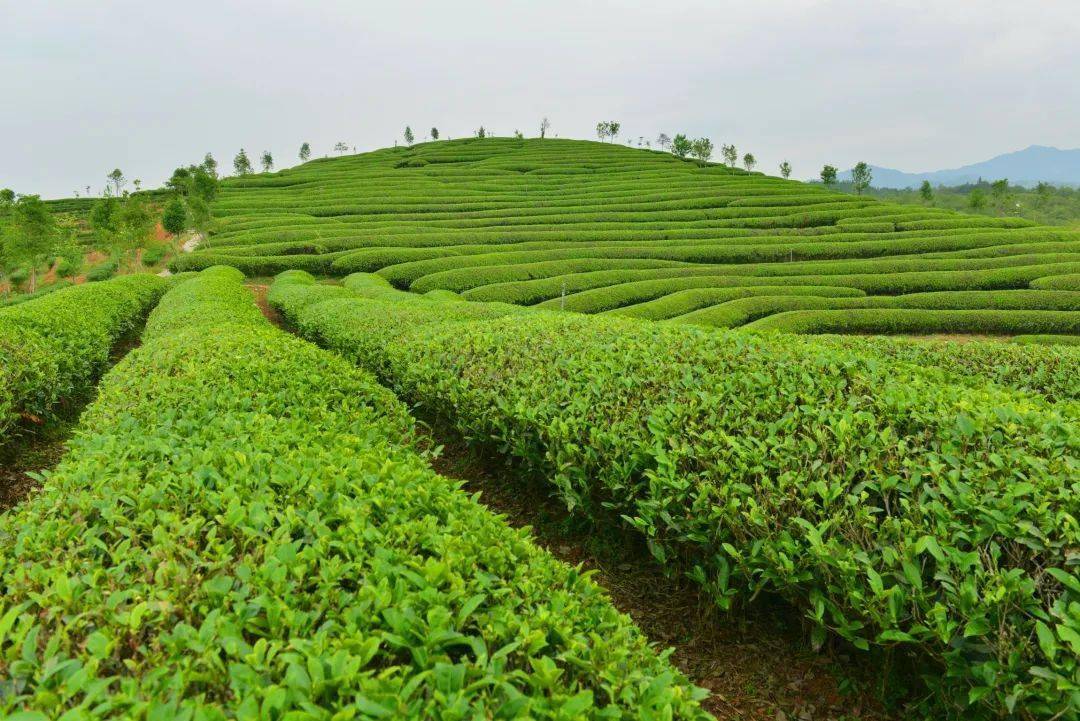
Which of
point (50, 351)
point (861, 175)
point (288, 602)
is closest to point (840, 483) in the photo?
point (288, 602)

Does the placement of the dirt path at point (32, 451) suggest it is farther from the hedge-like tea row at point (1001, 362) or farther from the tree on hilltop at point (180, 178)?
the tree on hilltop at point (180, 178)

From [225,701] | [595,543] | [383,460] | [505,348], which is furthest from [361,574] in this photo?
[505,348]

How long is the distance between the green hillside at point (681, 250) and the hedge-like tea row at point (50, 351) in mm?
18291

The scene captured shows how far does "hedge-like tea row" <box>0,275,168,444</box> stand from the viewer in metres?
7.34

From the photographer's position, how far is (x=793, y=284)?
32062 mm

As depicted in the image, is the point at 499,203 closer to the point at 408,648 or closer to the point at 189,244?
the point at 189,244

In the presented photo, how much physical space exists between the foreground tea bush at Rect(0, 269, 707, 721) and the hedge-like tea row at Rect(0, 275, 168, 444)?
192 inches

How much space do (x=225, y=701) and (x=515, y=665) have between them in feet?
3.43

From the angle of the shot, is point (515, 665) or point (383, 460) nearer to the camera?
point (515, 665)

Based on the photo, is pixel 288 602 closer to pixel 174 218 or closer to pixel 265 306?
pixel 265 306

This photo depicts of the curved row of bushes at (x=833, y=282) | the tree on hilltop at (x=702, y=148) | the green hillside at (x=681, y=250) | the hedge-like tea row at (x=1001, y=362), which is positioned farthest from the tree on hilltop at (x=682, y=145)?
the hedge-like tea row at (x=1001, y=362)

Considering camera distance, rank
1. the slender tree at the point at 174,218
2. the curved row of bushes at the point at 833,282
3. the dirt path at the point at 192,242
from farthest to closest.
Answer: the dirt path at the point at 192,242 → the slender tree at the point at 174,218 → the curved row of bushes at the point at 833,282

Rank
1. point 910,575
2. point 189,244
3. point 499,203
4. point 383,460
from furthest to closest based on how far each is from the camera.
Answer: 1. point 499,203
2. point 189,244
3. point 383,460
4. point 910,575

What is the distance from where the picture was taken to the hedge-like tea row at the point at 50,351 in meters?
7.34
